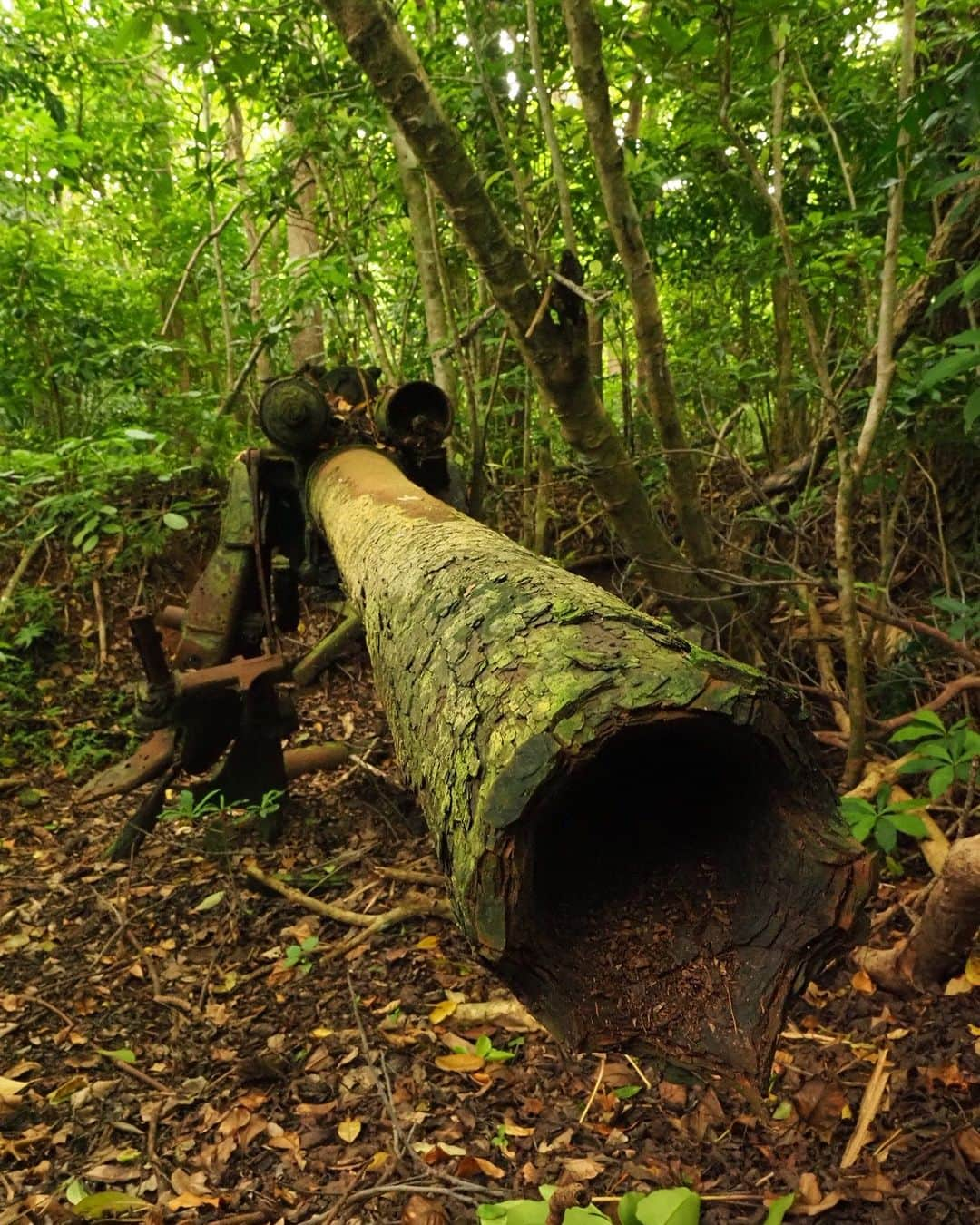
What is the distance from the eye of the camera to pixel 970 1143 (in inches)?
75.0

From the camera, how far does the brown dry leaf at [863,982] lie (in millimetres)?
2477

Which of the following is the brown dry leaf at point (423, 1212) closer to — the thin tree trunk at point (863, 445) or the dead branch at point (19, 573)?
the thin tree trunk at point (863, 445)

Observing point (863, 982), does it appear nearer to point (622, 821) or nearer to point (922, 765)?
point (922, 765)

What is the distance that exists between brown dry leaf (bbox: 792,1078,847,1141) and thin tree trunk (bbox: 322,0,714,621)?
184cm

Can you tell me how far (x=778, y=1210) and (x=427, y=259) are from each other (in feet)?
14.5

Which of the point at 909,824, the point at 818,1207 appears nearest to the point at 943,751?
the point at 909,824

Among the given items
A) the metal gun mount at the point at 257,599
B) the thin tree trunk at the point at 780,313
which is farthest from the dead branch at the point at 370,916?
the thin tree trunk at the point at 780,313

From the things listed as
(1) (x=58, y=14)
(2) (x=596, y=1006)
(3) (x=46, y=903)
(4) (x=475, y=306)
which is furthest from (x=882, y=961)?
(1) (x=58, y=14)

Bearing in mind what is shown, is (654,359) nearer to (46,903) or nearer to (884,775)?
(884,775)

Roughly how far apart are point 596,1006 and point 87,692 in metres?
4.95

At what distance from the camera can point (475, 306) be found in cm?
565

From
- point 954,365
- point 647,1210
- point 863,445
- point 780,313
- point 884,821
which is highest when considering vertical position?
point 780,313

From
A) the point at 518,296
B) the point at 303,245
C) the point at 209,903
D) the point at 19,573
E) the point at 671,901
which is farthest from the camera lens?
the point at 303,245

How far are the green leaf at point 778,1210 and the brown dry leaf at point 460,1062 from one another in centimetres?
86
